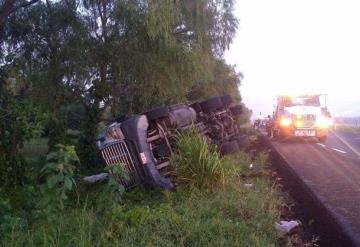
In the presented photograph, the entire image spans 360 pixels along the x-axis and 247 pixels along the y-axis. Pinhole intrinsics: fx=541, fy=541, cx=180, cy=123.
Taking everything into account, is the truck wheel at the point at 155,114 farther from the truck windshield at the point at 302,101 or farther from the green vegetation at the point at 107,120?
the truck windshield at the point at 302,101

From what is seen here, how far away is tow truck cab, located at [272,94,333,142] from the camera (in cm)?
2389

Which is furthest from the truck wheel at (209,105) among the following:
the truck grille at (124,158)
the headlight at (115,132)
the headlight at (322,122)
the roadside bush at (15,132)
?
the headlight at (322,122)

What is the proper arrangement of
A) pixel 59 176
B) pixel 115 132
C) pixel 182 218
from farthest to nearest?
pixel 115 132 < pixel 182 218 < pixel 59 176

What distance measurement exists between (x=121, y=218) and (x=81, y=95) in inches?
412

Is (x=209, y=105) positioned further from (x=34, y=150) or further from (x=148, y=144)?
(x=34, y=150)

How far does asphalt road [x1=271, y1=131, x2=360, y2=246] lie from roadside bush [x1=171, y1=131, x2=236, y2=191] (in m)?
1.89

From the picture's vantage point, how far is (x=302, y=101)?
25391 mm

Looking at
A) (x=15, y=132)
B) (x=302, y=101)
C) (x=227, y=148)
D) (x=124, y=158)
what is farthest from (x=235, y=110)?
(x=302, y=101)

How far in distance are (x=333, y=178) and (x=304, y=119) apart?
12.1 metres

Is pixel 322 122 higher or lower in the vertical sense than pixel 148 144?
lower

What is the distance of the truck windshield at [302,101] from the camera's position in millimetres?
25219

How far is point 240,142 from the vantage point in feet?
45.8

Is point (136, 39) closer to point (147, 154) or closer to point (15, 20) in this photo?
point (15, 20)

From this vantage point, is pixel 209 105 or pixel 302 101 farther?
pixel 302 101
